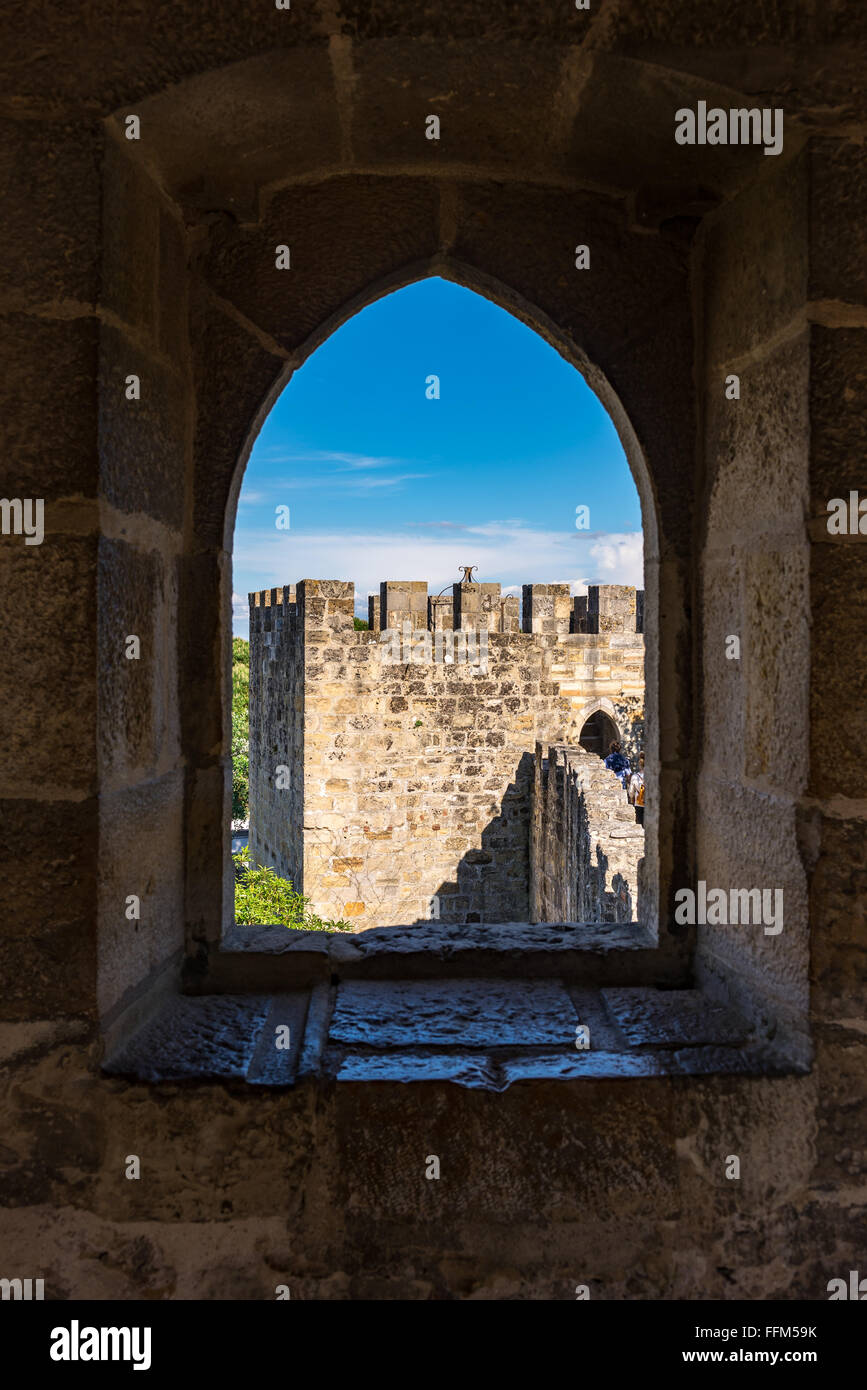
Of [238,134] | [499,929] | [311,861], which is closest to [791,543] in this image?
[499,929]

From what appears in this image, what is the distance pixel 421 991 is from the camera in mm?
1628

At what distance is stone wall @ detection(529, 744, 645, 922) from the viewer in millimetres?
5207

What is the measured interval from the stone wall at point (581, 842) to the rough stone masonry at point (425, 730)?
0.12 metres

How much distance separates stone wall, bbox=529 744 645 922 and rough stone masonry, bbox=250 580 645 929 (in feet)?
Answer: 0.41

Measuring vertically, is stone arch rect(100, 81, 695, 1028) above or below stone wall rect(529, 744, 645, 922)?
above

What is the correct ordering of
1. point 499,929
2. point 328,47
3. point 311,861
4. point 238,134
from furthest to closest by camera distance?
point 311,861 → point 499,929 → point 238,134 → point 328,47

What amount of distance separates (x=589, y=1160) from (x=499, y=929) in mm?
568

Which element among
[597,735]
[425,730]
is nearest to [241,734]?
[597,735]

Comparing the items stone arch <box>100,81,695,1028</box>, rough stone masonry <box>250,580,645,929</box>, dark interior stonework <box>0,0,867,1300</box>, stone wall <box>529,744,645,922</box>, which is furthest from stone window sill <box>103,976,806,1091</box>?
rough stone masonry <box>250,580,645,929</box>

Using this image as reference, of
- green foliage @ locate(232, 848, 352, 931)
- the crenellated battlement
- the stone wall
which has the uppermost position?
the crenellated battlement

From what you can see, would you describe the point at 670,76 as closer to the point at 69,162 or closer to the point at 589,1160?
the point at 69,162

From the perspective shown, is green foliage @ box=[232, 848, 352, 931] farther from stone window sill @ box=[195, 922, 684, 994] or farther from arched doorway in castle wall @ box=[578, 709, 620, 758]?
stone window sill @ box=[195, 922, 684, 994]

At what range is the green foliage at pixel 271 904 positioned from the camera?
21.9 feet

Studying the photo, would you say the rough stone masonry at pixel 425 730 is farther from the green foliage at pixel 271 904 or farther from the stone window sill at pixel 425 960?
the stone window sill at pixel 425 960
